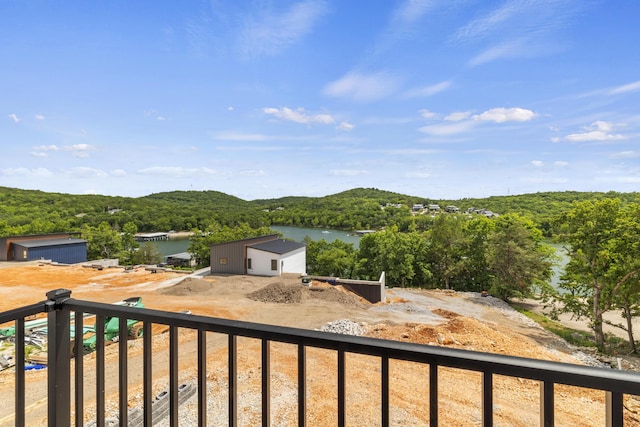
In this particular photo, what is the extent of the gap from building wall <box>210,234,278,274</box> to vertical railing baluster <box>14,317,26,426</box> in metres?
14.8

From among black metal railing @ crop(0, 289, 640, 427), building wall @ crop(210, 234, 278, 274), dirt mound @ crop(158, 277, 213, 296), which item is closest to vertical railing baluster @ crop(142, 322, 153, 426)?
black metal railing @ crop(0, 289, 640, 427)

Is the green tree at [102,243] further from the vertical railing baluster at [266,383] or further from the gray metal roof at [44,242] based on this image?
the vertical railing baluster at [266,383]

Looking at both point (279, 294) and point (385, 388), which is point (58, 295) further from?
point (279, 294)

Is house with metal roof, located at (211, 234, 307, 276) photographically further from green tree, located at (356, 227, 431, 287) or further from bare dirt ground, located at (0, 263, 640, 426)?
green tree, located at (356, 227, 431, 287)

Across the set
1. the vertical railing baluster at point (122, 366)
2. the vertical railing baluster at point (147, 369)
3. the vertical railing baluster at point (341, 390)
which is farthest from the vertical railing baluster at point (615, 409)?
the vertical railing baluster at point (122, 366)

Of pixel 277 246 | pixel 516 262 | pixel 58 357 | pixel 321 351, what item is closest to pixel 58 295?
pixel 58 357

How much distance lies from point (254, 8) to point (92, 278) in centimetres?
1347

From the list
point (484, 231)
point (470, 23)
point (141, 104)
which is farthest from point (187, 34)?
point (484, 231)

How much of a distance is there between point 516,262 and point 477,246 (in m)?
2.91

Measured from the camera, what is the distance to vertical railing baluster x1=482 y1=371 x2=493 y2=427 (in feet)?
2.39

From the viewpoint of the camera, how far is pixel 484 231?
19.4 metres

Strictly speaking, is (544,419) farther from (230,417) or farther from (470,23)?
(470,23)

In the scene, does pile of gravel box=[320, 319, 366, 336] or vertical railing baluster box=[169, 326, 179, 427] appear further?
pile of gravel box=[320, 319, 366, 336]

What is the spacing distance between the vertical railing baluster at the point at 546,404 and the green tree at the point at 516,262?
17260 mm
